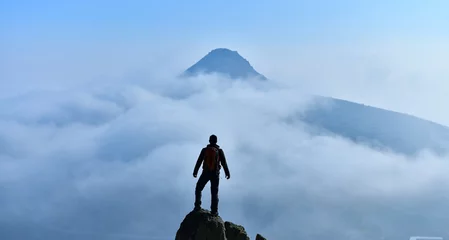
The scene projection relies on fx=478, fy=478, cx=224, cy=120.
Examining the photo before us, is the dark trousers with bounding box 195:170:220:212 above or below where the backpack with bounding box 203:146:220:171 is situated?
below

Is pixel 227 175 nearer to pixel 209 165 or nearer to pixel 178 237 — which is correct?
pixel 209 165

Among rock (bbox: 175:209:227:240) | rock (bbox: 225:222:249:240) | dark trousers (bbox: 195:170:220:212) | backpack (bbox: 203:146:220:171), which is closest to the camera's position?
backpack (bbox: 203:146:220:171)

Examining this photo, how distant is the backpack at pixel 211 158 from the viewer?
2020cm

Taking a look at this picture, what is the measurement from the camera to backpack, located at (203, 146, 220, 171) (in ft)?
66.3

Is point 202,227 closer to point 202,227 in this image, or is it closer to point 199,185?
point 202,227

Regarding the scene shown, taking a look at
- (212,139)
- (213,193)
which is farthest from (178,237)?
(212,139)

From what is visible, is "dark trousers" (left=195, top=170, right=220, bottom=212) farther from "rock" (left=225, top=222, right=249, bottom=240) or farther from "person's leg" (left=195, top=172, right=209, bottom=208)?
"rock" (left=225, top=222, right=249, bottom=240)

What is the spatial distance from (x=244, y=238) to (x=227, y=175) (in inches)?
152

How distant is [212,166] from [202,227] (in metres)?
2.64

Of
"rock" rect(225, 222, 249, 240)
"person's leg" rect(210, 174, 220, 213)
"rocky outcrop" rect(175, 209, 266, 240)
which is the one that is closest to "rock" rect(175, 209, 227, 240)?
"rocky outcrop" rect(175, 209, 266, 240)

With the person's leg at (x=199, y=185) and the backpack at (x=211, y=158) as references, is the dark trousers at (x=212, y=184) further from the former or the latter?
the backpack at (x=211, y=158)

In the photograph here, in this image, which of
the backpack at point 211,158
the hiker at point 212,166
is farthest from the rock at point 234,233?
the backpack at point 211,158

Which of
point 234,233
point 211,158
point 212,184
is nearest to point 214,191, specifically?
point 212,184

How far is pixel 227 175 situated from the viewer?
2097cm
